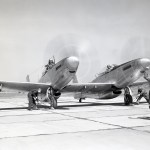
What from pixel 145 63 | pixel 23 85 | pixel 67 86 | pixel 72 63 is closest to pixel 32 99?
pixel 23 85

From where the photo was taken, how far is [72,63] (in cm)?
1520

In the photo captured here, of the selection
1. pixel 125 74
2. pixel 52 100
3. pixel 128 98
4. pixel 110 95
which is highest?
pixel 125 74

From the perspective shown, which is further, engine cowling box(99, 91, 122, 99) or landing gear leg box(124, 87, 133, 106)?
engine cowling box(99, 91, 122, 99)

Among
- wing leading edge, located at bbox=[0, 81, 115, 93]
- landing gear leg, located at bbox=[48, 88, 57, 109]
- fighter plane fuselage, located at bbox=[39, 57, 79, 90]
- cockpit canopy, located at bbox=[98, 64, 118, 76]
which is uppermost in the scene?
cockpit canopy, located at bbox=[98, 64, 118, 76]

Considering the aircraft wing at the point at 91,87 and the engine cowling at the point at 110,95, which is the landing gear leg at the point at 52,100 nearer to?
the aircraft wing at the point at 91,87

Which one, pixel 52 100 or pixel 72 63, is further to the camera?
pixel 52 100

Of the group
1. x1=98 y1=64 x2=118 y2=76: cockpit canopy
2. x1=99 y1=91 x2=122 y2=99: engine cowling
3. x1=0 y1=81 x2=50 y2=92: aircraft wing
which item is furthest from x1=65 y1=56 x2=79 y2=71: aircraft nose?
x1=99 y1=91 x2=122 y2=99: engine cowling

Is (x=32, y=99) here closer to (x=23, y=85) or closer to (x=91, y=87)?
(x=23, y=85)

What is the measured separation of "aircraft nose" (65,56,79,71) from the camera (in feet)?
49.9

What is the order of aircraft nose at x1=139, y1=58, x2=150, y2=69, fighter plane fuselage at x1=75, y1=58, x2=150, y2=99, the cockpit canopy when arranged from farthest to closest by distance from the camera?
1. the cockpit canopy
2. fighter plane fuselage at x1=75, y1=58, x2=150, y2=99
3. aircraft nose at x1=139, y1=58, x2=150, y2=69

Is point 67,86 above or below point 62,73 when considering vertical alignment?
below

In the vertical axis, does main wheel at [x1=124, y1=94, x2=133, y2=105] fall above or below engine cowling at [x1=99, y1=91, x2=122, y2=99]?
below

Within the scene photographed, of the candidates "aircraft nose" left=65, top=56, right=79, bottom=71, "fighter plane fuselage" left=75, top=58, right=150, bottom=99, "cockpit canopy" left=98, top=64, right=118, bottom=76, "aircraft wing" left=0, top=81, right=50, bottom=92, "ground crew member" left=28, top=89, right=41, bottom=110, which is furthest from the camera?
"cockpit canopy" left=98, top=64, right=118, bottom=76

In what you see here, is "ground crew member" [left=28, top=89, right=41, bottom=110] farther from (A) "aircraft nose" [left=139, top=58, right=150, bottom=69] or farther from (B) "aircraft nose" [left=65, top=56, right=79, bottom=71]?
(A) "aircraft nose" [left=139, top=58, right=150, bottom=69]
